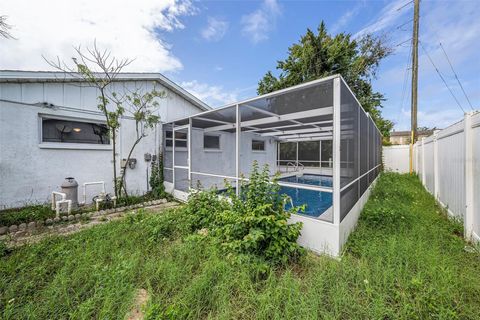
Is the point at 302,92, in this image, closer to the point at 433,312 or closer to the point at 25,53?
the point at 433,312

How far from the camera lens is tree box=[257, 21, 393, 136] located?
1132 cm

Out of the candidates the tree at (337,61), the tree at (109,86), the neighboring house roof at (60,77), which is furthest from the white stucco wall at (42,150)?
the tree at (337,61)

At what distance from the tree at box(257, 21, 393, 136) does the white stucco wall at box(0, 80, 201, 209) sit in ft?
33.4

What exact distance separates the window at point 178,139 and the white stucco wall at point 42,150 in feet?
3.63

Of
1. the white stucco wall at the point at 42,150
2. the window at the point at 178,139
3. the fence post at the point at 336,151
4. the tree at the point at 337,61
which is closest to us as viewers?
the fence post at the point at 336,151

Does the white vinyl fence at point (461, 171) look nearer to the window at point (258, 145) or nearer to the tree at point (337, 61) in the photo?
the window at point (258, 145)

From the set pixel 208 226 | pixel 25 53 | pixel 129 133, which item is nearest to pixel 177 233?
pixel 208 226

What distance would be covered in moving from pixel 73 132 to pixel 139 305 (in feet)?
17.2

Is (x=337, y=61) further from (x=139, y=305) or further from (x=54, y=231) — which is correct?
(x=54, y=231)

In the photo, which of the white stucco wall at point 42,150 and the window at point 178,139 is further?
the window at point 178,139

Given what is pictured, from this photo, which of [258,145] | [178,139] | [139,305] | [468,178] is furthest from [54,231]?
[258,145]

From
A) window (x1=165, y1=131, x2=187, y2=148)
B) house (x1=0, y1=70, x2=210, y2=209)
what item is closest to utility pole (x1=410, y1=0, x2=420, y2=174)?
window (x1=165, y1=131, x2=187, y2=148)

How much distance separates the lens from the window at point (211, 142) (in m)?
7.46

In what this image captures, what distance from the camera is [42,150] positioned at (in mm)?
4508
